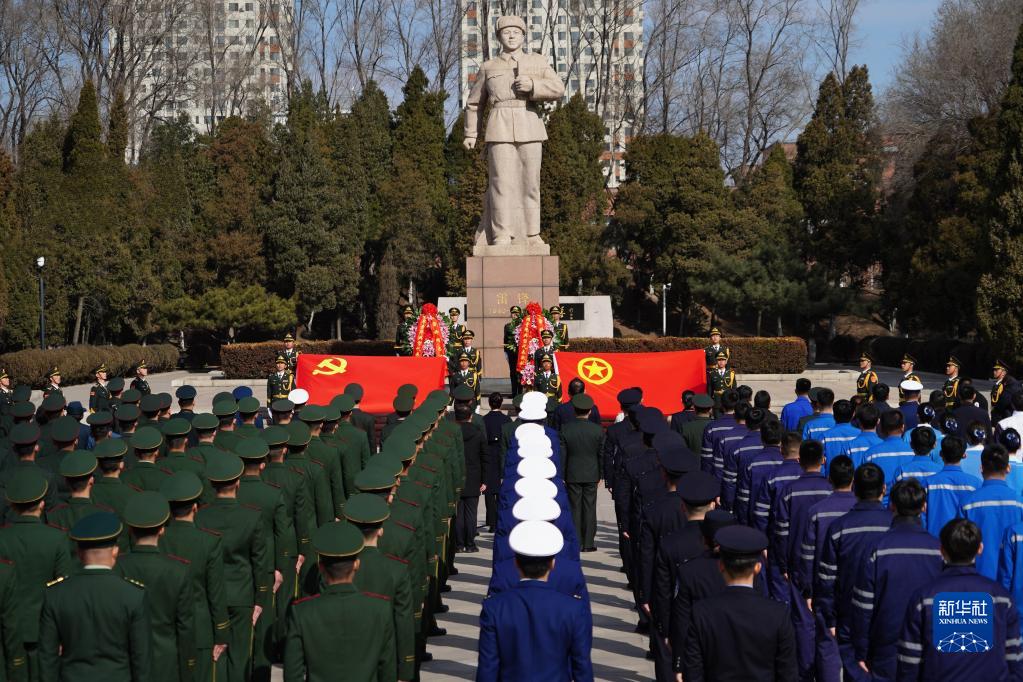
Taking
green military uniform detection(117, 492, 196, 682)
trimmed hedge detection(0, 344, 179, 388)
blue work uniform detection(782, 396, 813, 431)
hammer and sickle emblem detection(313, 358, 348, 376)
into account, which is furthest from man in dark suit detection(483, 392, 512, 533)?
trimmed hedge detection(0, 344, 179, 388)

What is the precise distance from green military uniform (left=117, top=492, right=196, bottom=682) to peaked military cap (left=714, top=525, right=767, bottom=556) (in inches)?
96.2

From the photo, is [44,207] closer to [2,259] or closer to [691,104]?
[2,259]

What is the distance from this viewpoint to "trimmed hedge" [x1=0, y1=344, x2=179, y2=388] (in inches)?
1114

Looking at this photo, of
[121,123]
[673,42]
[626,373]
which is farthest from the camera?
[673,42]

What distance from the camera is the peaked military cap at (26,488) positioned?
604cm

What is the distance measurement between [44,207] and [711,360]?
24949 mm

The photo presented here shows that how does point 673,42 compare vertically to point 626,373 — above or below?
above

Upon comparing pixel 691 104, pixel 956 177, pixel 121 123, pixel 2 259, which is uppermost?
pixel 691 104

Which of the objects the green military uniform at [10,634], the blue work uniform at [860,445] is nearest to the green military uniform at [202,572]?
the green military uniform at [10,634]

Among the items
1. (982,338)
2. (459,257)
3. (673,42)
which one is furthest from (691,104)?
(982,338)

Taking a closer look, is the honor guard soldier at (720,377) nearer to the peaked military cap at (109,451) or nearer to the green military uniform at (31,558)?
the peaked military cap at (109,451)

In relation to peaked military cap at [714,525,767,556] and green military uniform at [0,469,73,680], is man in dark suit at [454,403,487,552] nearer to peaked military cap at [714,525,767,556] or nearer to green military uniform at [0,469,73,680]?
green military uniform at [0,469,73,680]

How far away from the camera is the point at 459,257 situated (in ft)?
141

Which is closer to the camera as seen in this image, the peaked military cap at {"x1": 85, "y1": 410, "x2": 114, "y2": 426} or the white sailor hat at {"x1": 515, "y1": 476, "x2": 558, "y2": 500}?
the white sailor hat at {"x1": 515, "y1": 476, "x2": 558, "y2": 500}
